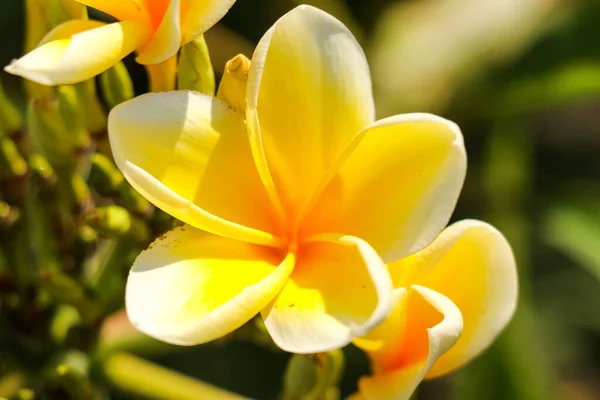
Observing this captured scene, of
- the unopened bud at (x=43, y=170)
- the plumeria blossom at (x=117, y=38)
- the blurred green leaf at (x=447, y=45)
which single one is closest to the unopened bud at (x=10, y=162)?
the unopened bud at (x=43, y=170)

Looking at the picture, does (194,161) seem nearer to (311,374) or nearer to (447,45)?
(311,374)

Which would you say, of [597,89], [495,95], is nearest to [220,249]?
[597,89]

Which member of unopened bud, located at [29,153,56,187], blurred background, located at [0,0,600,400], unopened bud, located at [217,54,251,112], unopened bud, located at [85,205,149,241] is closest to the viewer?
unopened bud, located at [217,54,251,112]

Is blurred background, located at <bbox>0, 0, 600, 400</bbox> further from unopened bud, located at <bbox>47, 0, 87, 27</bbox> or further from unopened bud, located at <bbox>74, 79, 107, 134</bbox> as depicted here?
unopened bud, located at <bbox>47, 0, 87, 27</bbox>

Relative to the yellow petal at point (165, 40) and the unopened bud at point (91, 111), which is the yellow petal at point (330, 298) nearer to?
the yellow petal at point (165, 40)

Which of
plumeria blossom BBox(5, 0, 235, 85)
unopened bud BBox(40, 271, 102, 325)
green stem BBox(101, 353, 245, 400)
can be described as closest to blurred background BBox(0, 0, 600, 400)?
green stem BBox(101, 353, 245, 400)
